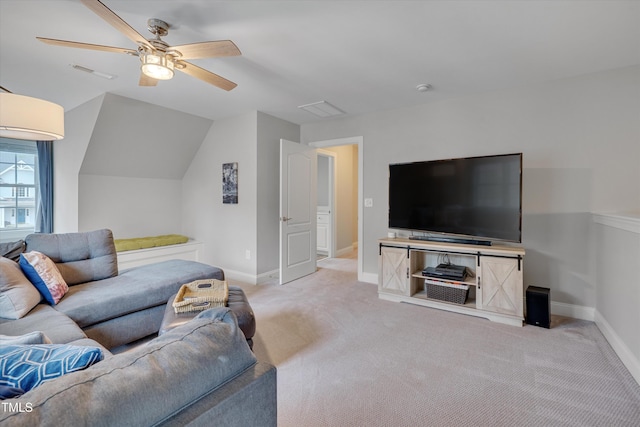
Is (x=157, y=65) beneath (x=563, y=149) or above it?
above

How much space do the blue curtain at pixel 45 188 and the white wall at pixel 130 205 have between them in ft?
2.42

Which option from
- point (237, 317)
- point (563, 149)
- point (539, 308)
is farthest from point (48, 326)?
point (563, 149)

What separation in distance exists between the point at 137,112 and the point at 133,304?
2.70 m

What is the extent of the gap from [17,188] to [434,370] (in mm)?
5904

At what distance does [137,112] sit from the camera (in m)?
3.82

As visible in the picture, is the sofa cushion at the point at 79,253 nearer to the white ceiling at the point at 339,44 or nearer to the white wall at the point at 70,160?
the white ceiling at the point at 339,44

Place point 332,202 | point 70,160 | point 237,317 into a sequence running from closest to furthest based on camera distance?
point 237,317, point 70,160, point 332,202

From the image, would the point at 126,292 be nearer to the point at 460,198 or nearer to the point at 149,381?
the point at 149,381

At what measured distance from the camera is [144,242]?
422cm

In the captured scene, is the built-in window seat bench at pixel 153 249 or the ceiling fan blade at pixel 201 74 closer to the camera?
the ceiling fan blade at pixel 201 74

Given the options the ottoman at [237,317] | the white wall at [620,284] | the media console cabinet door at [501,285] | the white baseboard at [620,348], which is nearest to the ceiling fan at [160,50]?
the ottoman at [237,317]

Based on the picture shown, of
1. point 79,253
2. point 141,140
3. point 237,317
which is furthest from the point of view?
point 141,140

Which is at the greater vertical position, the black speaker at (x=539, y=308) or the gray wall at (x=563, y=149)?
the gray wall at (x=563, y=149)

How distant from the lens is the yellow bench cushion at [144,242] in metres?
3.99
